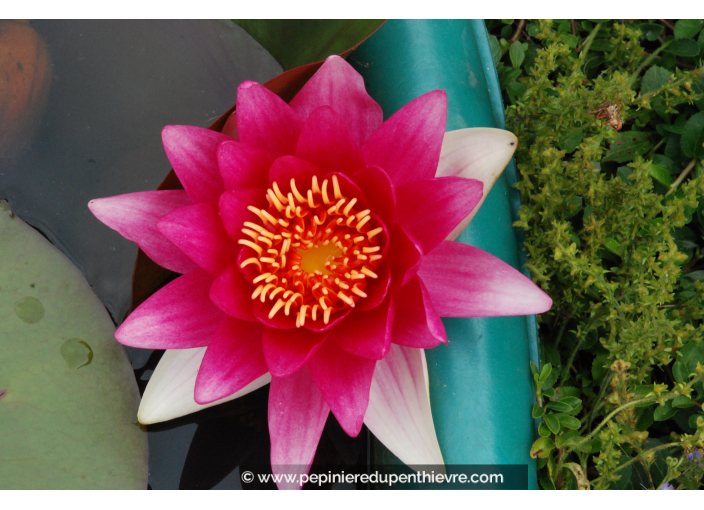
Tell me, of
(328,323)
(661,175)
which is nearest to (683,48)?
(661,175)

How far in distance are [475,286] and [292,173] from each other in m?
0.27

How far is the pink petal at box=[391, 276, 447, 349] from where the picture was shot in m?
0.56

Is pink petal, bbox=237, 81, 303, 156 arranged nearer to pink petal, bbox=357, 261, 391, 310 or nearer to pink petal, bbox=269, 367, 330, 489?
pink petal, bbox=357, 261, 391, 310

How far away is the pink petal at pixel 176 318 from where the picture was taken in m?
0.62

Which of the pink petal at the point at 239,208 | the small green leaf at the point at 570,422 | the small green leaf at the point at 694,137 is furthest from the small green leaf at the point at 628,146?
the pink petal at the point at 239,208

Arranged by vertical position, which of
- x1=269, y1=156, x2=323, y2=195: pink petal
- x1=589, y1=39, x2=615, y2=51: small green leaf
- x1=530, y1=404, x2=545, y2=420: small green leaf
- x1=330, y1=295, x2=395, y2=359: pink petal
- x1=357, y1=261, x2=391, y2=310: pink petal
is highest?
x1=589, y1=39, x2=615, y2=51: small green leaf

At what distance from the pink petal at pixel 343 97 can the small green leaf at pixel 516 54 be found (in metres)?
0.49

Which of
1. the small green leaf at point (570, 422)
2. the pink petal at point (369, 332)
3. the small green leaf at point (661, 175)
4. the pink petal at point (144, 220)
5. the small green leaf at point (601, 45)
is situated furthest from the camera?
the small green leaf at point (601, 45)

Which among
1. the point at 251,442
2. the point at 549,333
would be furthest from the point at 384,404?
the point at 549,333

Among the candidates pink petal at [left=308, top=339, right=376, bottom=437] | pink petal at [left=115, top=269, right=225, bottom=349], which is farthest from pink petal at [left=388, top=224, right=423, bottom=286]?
pink petal at [left=115, top=269, right=225, bottom=349]

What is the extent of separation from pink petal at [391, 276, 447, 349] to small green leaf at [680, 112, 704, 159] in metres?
0.74

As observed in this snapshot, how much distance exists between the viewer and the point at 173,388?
0.73 metres

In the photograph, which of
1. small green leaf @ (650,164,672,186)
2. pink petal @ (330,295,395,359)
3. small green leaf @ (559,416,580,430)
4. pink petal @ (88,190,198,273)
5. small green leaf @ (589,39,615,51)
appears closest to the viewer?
pink petal @ (330,295,395,359)

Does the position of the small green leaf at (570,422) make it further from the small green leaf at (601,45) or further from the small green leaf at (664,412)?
the small green leaf at (601,45)
